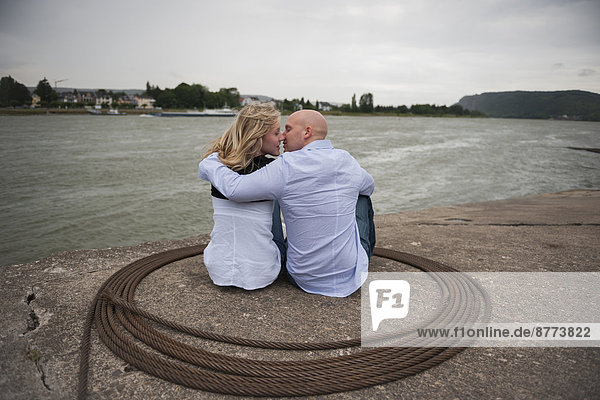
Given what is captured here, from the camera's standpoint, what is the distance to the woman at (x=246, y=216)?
3354mm

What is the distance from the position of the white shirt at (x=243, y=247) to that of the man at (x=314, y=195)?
0.17 meters

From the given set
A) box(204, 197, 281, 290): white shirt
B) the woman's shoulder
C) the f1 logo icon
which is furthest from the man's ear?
the f1 logo icon

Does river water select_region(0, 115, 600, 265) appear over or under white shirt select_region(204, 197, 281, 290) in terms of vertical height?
under

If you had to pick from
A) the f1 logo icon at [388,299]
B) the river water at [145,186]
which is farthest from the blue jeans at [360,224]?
the river water at [145,186]

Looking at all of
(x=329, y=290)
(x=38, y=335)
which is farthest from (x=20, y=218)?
(x=329, y=290)

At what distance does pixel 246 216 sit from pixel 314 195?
57 cm

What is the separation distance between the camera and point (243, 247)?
3500 millimetres

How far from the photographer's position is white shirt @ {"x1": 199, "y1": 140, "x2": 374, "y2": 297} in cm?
321

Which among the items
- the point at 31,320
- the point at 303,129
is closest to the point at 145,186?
the point at 31,320

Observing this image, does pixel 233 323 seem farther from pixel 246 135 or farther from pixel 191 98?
pixel 191 98

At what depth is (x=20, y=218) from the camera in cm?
1136

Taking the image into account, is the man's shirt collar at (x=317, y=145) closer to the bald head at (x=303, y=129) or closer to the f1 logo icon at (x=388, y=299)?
the bald head at (x=303, y=129)

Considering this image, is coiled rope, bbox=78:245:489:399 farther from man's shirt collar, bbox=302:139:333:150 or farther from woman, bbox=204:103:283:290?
man's shirt collar, bbox=302:139:333:150

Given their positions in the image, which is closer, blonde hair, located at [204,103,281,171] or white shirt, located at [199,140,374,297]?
white shirt, located at [199,140,374,297]
